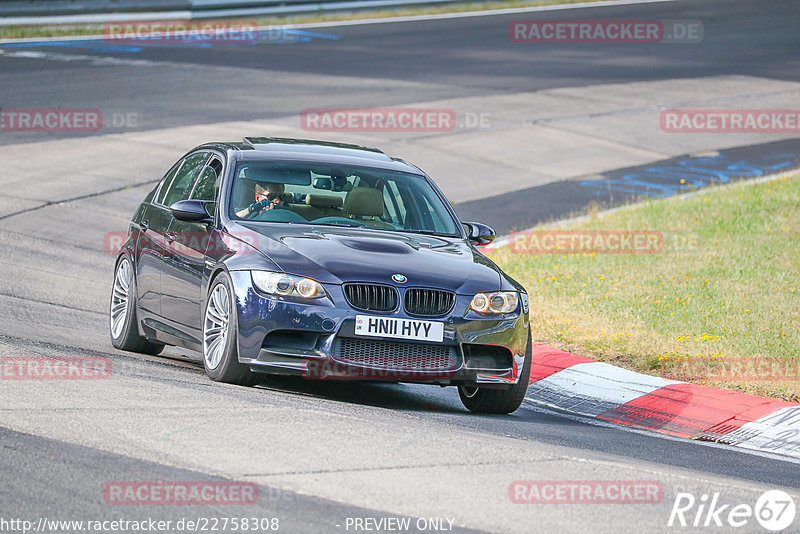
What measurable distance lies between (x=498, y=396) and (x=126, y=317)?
318 centimetres

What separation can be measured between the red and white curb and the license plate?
1936 mm

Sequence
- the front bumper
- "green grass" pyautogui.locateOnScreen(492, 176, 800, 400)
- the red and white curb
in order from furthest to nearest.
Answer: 1. "green grass" pyautogui.locateOnScreen(492, 176, 800, 400)
2. the red and white curb
3. the front bumper

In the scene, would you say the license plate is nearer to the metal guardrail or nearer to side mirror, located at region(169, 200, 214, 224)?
side mirror, located at region(169, 200, 214, 224)

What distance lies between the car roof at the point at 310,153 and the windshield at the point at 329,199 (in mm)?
97

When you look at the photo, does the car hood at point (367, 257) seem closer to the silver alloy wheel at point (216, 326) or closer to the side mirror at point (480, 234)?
the silver alloy wheel at point (216, 326)

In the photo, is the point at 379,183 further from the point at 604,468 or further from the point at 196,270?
the point at 604,468

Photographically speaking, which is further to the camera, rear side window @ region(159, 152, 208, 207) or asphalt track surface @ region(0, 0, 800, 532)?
rear side window @ region(159, 152, 208, 207)

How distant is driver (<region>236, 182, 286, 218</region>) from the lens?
29.2 feet

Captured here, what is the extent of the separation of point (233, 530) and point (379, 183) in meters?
4.67

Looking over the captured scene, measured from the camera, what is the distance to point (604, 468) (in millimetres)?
6531

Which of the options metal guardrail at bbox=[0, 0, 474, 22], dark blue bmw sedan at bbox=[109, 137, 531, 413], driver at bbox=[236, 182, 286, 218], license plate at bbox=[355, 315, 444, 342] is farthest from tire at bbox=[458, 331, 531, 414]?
metal guardrail at bbox=[0, 0, 474, 22]

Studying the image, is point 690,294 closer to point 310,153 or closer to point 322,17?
point 310,153

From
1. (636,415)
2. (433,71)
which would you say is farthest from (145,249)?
(433,71)

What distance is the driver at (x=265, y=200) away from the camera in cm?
890
